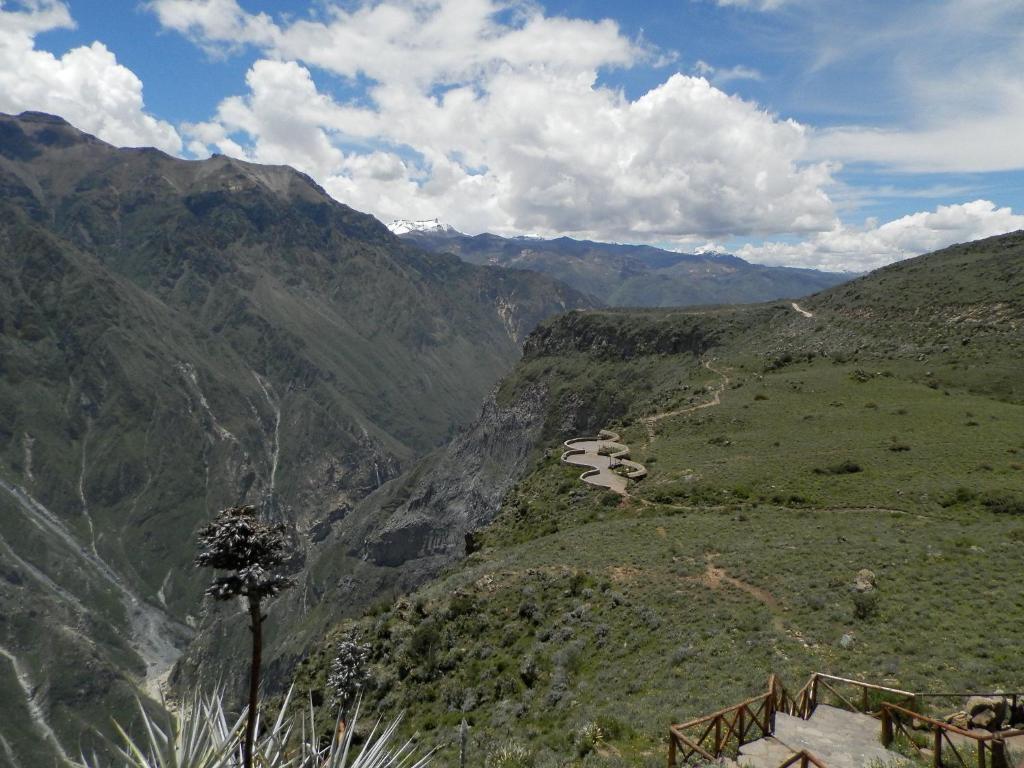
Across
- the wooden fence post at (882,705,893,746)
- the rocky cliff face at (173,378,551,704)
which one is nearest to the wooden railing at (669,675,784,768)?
the wooden fence post at (882,705,893,746)

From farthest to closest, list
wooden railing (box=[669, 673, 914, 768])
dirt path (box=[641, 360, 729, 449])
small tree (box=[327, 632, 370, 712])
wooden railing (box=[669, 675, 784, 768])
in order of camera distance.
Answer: dirt path (box=[641, 360, 729, 449]) → small tree (box=[327, 632, 370, 712]) → wooden railing (box=[669, 673, 914, 768]) → wooden railing (box=[669, 675, 784, 768])

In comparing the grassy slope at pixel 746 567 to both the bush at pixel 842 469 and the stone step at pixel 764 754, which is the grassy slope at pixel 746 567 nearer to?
the bush at pixel 842 469

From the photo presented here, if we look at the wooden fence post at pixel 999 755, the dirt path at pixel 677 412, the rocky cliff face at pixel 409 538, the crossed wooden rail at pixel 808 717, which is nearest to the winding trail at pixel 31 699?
the rocky cliff face at pixel 409 538

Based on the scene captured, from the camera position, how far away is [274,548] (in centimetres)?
1138

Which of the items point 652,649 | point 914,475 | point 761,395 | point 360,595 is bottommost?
point 360,595

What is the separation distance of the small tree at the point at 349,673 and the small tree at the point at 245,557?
57.5ft

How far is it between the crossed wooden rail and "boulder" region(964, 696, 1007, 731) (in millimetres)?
331

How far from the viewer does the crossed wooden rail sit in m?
10.8

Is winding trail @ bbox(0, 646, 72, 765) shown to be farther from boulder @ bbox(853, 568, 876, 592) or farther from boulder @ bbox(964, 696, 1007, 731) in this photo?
boulder @ bbox(964, 696, 1007, 731)

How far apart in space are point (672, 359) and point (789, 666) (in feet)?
305

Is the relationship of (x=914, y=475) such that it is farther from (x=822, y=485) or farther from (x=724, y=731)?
(x=724, y=731)

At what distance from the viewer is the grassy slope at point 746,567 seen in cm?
1834

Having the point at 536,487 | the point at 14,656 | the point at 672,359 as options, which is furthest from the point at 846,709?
the point at 14,656

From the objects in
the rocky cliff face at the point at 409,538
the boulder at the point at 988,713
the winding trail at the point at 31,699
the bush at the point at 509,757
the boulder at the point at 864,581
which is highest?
the boulder at the point at 988,713
